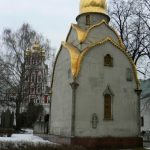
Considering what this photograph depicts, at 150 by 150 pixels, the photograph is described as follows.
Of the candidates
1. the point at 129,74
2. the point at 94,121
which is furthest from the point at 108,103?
the point at 129,74

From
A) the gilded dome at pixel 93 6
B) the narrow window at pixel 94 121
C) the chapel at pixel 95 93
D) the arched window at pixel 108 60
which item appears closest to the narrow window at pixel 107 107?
the chapel at pixel 95 93

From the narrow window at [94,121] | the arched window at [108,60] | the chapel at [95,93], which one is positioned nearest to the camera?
the chapel at [95,93]

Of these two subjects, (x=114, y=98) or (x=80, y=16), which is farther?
(x=80, y=16)

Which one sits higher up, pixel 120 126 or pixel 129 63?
pixel 129 63

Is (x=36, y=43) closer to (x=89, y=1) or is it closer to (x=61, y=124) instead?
(x=89, y=1)

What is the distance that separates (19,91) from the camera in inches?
1422

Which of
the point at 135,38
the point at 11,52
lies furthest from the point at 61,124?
the point at 11,52

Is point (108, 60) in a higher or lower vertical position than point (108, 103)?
higher

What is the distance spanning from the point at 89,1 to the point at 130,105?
27.2 feet

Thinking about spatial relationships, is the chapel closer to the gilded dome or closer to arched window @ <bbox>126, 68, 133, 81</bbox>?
arched window @ <bbox>126, 68, 133, 81</bbox>

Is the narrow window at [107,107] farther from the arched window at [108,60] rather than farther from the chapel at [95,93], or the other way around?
the arched window at [108,60]

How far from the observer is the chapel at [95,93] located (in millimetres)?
20672

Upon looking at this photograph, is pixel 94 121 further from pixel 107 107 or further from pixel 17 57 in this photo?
pixel 17 57

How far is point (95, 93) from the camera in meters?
21.3
